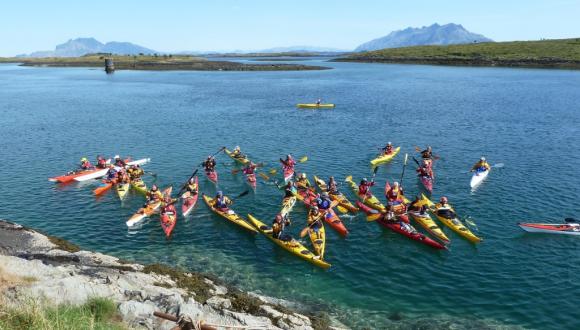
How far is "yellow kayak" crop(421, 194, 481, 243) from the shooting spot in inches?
1118

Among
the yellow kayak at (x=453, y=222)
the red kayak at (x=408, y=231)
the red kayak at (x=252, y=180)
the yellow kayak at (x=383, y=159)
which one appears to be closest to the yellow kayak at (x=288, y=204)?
the red kayak at (x=252, y=180)

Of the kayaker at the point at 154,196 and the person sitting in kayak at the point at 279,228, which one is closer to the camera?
the person sitting in kayak at the point at 279,228

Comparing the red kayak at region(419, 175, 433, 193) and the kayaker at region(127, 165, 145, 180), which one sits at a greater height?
the kayaker at region(127, 165, 145, 180)

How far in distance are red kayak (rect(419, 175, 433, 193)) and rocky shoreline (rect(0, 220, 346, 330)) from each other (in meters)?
21.0

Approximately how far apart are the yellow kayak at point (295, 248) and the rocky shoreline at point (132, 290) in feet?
14.2

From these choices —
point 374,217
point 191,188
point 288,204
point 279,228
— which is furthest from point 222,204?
point 374,217

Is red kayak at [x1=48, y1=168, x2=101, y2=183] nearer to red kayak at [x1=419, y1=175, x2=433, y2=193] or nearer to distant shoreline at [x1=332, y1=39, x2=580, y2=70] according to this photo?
red kayak at [x1=419, y1=175, x2=433, y2=193]

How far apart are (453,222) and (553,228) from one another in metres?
6.40

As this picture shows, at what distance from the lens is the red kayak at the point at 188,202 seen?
109 feet

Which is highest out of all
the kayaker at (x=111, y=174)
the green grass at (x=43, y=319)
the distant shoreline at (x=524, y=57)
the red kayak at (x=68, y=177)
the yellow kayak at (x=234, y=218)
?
the distant shoreline at (x=524, y=57)

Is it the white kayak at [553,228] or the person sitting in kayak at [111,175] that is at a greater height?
the person sitting in kayak at [111,175]

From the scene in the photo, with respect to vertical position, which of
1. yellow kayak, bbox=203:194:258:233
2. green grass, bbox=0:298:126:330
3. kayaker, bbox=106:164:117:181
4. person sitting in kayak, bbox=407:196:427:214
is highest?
green grass, bbox=0:298:126:330

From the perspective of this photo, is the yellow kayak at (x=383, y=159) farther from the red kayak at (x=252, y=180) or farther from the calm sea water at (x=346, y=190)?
the red kayak at (x=252, y=180)

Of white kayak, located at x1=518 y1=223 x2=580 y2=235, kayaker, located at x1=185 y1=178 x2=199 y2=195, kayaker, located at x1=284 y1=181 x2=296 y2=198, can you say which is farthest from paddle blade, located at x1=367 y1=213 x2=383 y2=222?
kayaker, located at x1=185 y1=178 x2=199 y2=195
